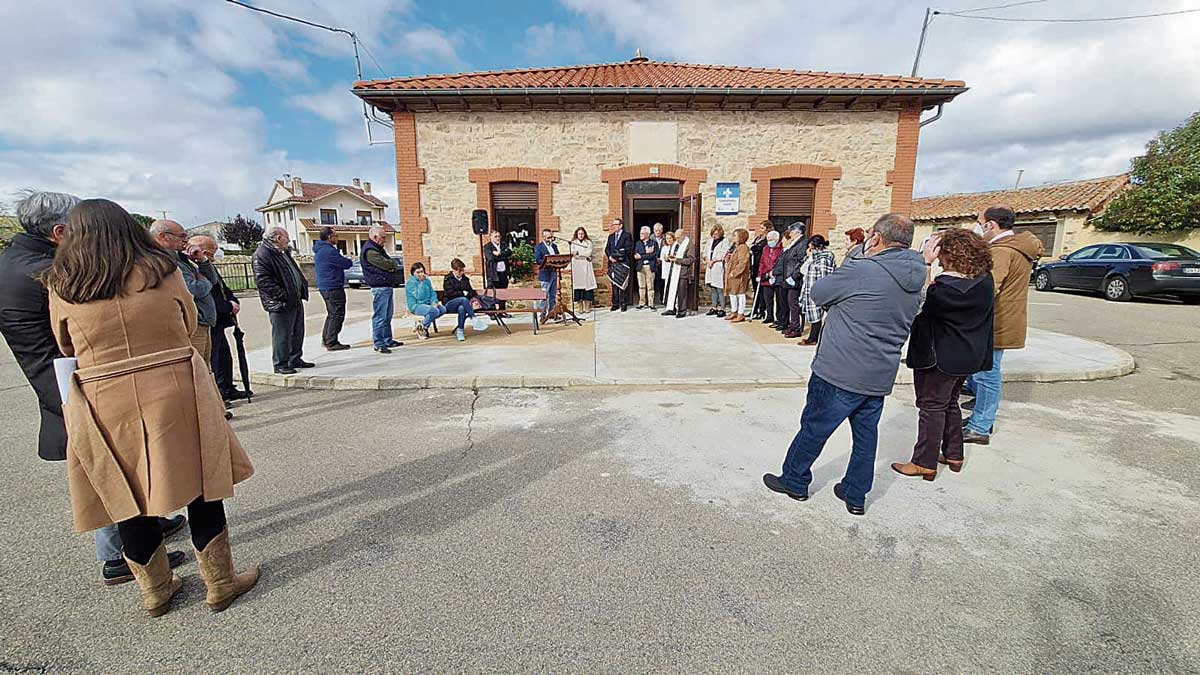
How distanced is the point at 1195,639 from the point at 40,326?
16.3 ft

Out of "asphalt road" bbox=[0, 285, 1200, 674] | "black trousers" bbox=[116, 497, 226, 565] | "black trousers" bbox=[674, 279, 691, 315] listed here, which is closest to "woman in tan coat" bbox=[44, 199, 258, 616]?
"black trousers" bbox=[116, 497, 226, 565]

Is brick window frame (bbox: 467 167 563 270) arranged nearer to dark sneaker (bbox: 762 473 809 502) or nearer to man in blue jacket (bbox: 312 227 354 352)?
man in blue jacket (bbox: 312 227 354 352)

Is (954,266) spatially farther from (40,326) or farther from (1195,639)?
(40,326)

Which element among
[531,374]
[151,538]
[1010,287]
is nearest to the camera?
[151,538]

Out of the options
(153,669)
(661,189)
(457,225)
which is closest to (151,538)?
(153,669)

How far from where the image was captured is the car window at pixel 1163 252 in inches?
504

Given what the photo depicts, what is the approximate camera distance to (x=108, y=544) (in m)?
2.47

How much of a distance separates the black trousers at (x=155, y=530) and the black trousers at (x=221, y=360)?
3428mm

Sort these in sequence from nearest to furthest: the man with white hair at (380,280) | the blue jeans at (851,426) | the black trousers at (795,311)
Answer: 1. the blue jeans at (851,426)
2. the man with white hair at (380,280)
3. the black trousers at (795,311)

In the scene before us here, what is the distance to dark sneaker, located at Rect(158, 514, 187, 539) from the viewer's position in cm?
286

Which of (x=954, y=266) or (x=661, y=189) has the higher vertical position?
(x=661, y=189)

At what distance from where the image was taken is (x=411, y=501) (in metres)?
3.28

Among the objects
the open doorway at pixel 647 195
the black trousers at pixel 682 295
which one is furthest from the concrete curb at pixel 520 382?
the open doorway at pixel 647 195

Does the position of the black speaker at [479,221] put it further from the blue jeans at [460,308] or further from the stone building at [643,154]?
the blue jeans at [460,308]
